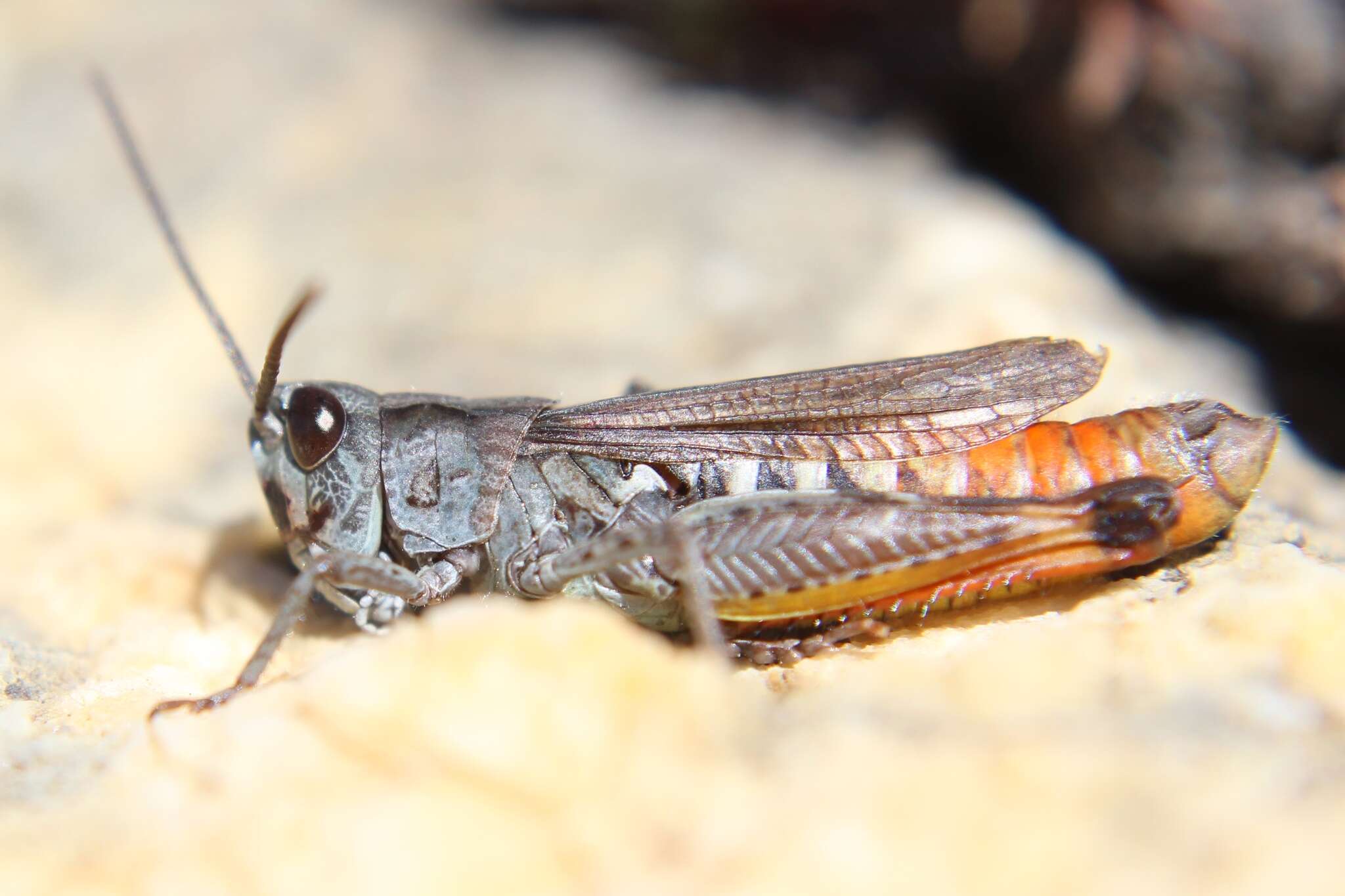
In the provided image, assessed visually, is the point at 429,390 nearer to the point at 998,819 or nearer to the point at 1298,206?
the point at 998,819

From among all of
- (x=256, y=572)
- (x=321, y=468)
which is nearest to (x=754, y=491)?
(x=321, y=468)

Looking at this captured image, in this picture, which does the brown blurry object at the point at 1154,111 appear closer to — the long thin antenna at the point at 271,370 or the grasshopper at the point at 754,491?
the grasshopper at the point at 754,491

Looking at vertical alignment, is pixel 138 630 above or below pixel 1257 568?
below

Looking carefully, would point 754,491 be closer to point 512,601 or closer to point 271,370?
point 512,601

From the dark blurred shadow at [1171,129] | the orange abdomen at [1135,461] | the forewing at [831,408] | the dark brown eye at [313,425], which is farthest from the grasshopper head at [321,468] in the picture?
the dark blurred shadow at [1171,129]

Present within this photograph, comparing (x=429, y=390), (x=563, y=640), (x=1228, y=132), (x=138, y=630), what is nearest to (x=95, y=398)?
(x=429, y=390)

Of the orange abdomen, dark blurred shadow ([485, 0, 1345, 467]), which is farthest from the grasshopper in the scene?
dark blurred shadow ([485, 0, 1345, 467])
